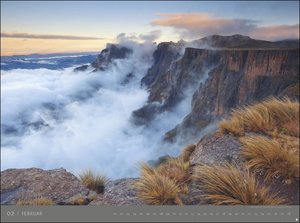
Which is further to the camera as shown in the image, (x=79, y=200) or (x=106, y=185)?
(x=106, y=185)

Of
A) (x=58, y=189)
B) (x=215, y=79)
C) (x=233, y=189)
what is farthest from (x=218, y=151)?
(x=215, y=79)

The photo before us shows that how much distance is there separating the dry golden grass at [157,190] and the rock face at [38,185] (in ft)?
1.70

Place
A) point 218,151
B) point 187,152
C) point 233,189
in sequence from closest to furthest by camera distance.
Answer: point 233,189, point 218,151, point 187,152

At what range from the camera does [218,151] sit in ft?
8.97

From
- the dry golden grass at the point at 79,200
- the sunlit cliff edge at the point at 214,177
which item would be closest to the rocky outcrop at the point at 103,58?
the sunlit cliff edge at the point at 214,177

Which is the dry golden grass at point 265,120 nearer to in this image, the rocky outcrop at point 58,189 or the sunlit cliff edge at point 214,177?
the sunlit cliff edge at point 214,177

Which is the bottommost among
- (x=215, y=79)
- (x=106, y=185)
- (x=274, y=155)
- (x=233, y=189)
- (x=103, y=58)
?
(x=215, y=79)

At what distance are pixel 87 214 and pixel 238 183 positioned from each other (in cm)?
89

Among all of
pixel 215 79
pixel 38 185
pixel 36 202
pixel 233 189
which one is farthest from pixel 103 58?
pixel 215 79

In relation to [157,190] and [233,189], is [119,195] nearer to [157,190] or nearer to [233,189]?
[157,190]

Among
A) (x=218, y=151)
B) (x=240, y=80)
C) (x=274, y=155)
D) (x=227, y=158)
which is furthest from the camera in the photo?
(x=240, y=80)

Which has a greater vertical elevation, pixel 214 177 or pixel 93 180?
pixel 214 177

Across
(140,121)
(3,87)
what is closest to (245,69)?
(140,121)

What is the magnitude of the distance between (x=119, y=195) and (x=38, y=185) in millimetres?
631
